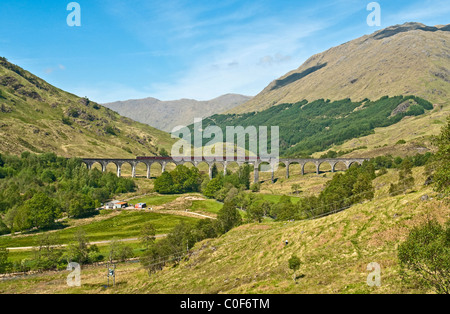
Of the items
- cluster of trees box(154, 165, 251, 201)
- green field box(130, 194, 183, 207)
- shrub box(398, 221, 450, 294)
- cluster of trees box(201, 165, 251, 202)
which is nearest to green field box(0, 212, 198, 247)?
green field box(130, 194, 183, 207)

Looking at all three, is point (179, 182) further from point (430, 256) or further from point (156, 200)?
point (430, 256)

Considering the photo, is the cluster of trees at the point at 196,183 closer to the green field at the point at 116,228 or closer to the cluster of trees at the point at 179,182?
the cluster of trees at the point at 179,182

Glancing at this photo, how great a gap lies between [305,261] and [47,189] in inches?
4533

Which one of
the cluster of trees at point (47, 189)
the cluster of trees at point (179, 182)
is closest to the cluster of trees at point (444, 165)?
the cluster of trees at point (47, 189)

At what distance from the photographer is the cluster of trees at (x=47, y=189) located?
9544cm

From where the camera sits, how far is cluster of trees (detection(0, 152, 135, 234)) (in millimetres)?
95438

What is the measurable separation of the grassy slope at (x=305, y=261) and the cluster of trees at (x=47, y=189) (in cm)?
4161

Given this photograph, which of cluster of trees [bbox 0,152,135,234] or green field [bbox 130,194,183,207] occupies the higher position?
cluster of trees [bbox 0,152,135,234]

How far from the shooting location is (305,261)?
38.4 meters

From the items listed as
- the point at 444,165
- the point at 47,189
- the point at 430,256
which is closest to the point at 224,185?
the point at 47,189

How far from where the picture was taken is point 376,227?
132 feet

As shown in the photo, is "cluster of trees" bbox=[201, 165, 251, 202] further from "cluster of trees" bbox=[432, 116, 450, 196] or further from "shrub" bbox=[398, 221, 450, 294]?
"shrub" bbox=[398, 221, 450, 294]

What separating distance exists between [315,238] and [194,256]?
24759 millimetres

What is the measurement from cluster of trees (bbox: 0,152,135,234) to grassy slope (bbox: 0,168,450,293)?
41.6 m
